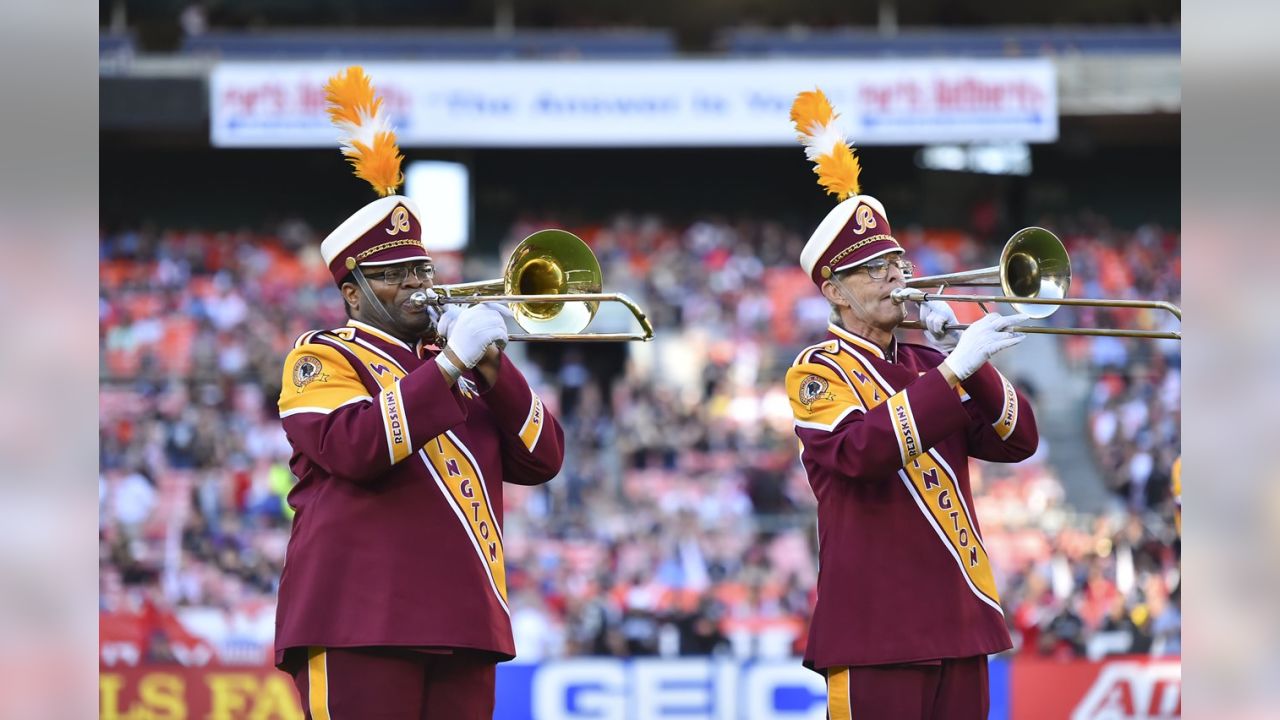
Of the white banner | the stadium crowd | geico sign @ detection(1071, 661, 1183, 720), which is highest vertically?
the white banner

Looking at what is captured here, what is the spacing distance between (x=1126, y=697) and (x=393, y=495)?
663cm

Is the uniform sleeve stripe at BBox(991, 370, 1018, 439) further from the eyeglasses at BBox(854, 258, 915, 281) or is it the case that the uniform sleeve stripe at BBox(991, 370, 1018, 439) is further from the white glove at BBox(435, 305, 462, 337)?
the white glove at BBox(435, 305, 462, 337)

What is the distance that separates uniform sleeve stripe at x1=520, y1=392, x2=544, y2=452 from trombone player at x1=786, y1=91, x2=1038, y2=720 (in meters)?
0.63

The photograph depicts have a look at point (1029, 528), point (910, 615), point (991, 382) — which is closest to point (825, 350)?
point (991, 382)

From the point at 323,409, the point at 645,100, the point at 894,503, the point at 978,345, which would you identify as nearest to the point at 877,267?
the point at 978,345

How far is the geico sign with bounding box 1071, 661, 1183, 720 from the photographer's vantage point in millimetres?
9094

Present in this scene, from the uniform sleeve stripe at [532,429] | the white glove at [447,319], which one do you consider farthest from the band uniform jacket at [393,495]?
the white glove at [447,319]

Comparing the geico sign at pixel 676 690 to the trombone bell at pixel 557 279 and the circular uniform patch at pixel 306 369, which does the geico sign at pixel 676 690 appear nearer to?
the trombone bell at pixel 557 279

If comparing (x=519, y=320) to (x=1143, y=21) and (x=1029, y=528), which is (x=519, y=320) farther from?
(x=1143, y=21)

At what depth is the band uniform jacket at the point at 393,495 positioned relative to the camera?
11.5 ft

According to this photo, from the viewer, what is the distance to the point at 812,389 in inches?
154

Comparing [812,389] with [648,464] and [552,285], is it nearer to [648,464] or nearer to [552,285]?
[552,285]

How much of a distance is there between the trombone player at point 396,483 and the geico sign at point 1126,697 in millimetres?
6138

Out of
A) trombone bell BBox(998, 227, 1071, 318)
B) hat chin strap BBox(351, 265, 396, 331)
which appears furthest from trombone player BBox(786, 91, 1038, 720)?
hat chin strap BBox(351, 265, 396, 331)
